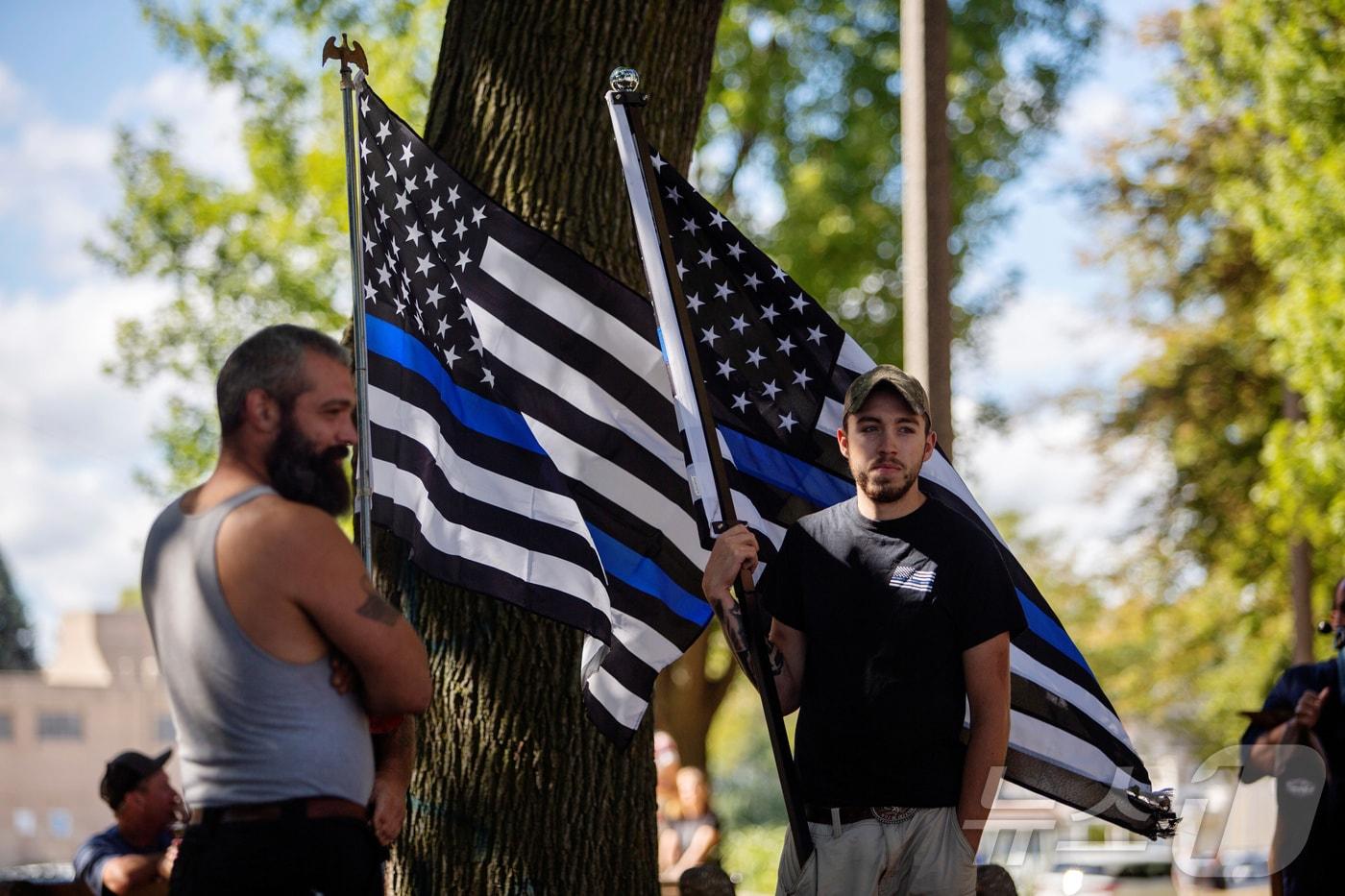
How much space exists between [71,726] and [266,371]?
41428 mm

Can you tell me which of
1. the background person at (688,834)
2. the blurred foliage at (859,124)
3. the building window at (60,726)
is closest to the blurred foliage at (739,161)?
the blurred foliage at (859,124)

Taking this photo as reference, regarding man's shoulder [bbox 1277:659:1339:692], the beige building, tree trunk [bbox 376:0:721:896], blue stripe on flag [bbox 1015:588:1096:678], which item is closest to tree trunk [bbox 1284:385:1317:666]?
man's shoulder [bbox 1277:659:1339:692]

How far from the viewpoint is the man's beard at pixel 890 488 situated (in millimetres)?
4195

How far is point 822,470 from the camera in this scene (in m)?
5.17

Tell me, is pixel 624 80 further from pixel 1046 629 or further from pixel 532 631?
pixel 1046 629

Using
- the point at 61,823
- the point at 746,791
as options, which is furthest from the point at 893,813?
the point at 746,791

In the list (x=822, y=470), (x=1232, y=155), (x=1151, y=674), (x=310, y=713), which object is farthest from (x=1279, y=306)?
(x=1151, y=674)

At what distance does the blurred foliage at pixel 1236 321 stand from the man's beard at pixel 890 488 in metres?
11.1

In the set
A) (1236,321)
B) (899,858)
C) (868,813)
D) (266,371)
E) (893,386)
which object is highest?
(1236,321)

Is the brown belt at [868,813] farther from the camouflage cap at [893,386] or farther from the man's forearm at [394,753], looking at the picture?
the man's forearm at [394,753]

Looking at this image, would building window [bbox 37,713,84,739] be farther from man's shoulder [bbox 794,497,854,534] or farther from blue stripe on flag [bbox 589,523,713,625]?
man's shoulder [bbox 794,497,854,534]

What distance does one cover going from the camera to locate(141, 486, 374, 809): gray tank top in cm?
311

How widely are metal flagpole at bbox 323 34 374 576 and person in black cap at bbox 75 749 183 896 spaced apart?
2.34 m

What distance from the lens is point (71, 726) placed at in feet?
134
